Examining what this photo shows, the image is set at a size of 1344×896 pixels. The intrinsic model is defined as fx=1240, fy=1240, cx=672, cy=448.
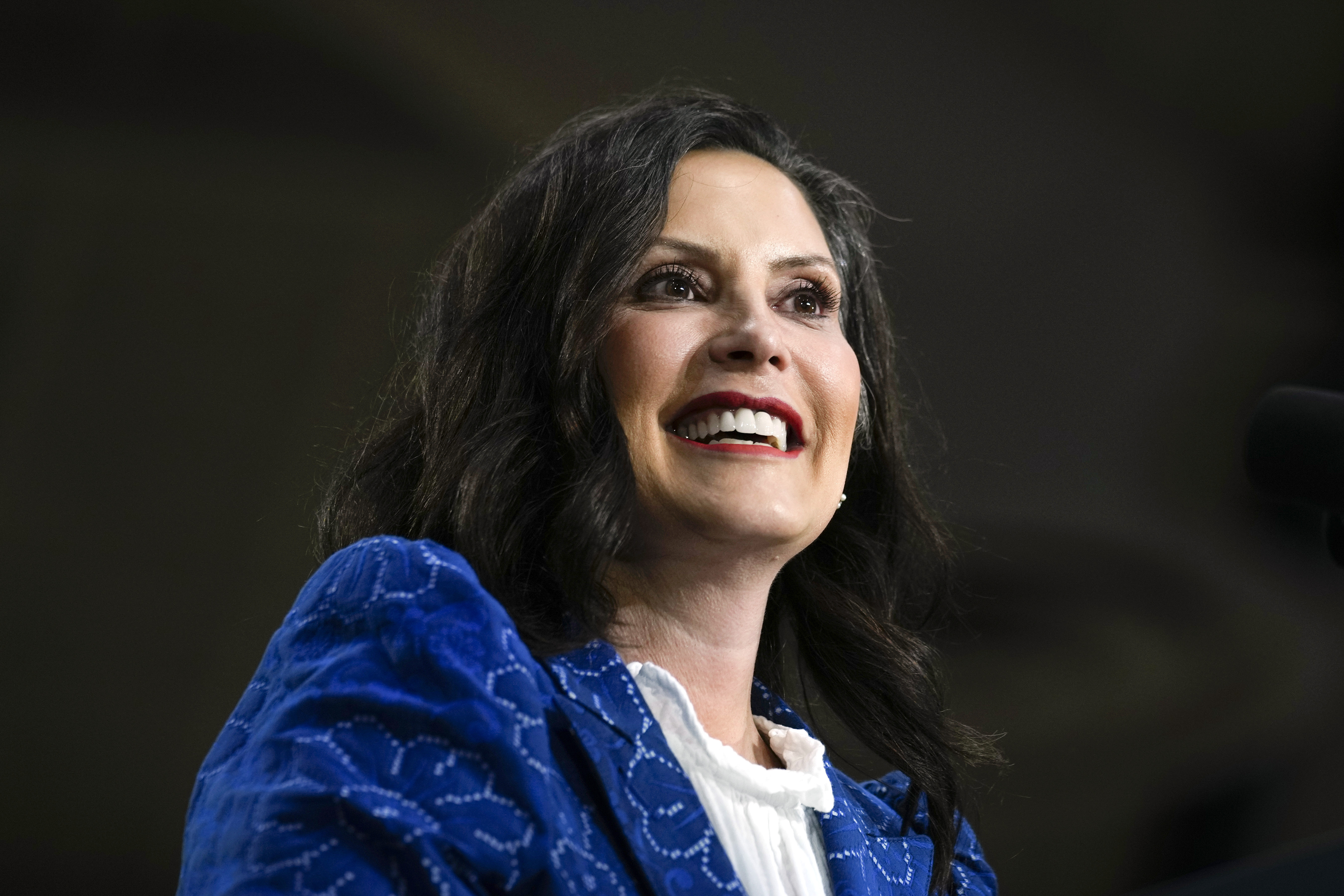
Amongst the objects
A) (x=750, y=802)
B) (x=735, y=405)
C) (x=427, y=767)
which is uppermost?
(x=735, y=405)

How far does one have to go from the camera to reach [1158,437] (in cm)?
252

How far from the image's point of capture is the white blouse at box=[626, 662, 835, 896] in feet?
3.41

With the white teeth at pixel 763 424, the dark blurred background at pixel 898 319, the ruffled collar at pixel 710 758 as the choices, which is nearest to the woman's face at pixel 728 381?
the white teeth at pixel 763 424

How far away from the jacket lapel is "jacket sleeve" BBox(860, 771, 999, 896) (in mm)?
514

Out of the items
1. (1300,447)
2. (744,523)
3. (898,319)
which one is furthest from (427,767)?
(898,319)

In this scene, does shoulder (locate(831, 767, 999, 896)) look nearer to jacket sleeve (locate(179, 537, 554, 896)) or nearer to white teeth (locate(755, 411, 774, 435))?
white teeth (locate(755, 411, 774, 435))

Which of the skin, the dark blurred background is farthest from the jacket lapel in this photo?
the dark blurred background

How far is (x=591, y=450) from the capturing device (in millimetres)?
1146

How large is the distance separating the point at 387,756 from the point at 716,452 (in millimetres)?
457

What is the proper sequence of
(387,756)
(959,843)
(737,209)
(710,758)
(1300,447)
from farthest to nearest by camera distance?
(959,843) < (737,209) < (710,758) < (1300,447) < (387,756)

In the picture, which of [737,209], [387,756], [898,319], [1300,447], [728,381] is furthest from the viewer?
[898,319]

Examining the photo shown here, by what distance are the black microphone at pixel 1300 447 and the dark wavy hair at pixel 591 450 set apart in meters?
0.52

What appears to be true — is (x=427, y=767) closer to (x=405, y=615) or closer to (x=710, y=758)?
(x=405, y=615)

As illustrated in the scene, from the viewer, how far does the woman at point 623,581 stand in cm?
80
